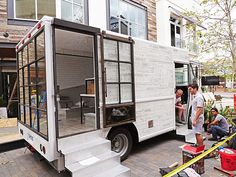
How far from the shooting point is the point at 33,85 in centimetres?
385

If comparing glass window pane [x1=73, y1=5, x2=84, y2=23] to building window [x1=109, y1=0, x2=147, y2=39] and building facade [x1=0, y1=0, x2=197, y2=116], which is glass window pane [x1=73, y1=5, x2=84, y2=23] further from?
building window [x1=109, y1=0, x2=147, y2=39]

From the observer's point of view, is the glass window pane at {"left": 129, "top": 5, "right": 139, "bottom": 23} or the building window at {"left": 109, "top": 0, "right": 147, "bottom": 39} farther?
the glass window pane at {"left": 129, "top": 5, "right": 139, "bottom": 23}

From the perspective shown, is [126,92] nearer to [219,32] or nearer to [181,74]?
[181,74]

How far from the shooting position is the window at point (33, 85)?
333 centimetres

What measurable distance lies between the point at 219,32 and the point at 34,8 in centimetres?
774

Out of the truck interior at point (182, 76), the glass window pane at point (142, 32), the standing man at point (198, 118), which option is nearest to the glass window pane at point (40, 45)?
the standing man at point (198, 118)

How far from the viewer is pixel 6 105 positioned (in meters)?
9.06

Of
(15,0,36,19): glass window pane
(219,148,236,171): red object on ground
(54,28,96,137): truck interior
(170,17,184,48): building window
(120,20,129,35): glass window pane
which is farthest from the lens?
(170,17,184,48): building window

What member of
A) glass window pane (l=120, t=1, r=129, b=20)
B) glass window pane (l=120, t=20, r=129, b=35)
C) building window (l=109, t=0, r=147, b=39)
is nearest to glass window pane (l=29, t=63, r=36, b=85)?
building window (l=109, t=0, r=147, b=39)

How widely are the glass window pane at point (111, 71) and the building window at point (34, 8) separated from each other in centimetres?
545

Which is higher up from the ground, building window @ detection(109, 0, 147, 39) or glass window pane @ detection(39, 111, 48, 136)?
building window @ detection(109, 0, 147, 39)

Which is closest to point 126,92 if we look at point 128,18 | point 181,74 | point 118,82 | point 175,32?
point 118,82

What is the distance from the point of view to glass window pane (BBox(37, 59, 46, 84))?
10.7 feet

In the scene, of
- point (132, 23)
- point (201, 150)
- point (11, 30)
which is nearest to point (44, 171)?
point (201, 150)
